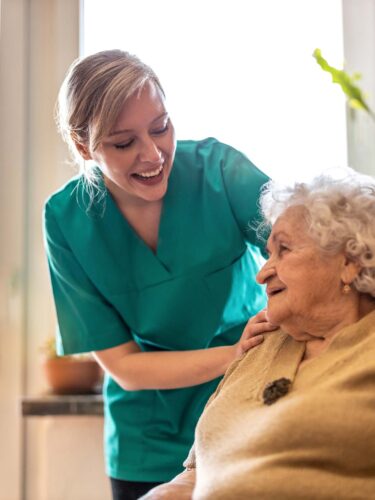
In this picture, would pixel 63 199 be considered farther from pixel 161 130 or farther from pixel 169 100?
pixel 169 100

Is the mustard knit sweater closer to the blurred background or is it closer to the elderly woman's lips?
the elderly woman's lips

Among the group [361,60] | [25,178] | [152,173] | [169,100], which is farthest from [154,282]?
[361,60]

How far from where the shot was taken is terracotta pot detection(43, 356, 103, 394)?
277 centimetres

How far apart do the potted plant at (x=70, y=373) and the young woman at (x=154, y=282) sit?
644mm

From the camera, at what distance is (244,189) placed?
6.52ft

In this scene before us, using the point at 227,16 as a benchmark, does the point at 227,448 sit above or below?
below

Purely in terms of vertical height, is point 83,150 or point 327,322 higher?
point 83,150

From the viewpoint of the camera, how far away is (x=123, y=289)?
2.07 meters

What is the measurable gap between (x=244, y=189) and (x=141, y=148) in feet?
0.94

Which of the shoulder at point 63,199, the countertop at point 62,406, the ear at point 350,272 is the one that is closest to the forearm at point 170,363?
the ear at point 350,272

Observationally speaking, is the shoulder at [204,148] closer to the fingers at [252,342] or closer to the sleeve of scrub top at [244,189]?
the sleeve of scrub top at [244,189]

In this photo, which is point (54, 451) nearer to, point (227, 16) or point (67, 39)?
point (67, 39)

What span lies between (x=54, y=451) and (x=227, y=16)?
1.61m

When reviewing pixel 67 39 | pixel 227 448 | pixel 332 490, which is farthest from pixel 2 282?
pixel 332 490
